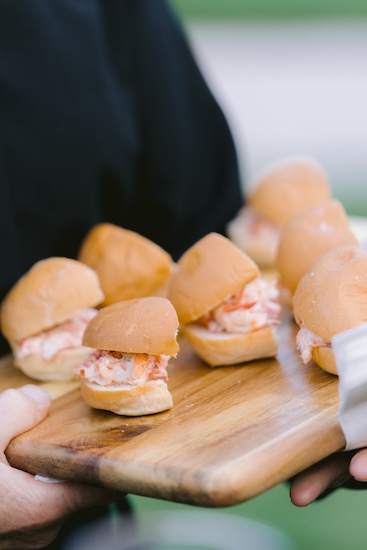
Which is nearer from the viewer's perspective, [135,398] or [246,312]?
[135,398]

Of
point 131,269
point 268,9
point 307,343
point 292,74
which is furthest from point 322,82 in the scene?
point 307,343

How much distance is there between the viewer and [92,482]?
159 centimetres

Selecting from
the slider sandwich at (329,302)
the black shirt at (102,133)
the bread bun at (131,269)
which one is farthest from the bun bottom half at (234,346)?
the black shirt at (102,133)

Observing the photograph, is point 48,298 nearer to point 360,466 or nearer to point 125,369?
point 125,369

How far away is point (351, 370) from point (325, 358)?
27 cm

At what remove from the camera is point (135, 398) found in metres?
1.73

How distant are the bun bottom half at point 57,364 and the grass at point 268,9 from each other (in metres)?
8.82

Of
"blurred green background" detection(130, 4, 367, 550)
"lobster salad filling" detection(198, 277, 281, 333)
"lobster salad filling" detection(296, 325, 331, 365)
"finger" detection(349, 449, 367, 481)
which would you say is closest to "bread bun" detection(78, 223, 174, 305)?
"lobster salad filling" detection(198, 277, 281, 333)

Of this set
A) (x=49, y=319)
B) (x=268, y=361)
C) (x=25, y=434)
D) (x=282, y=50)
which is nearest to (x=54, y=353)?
(x=49, y=319)

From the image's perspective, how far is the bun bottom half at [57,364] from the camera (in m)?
1.99

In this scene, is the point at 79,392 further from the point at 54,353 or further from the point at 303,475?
the point at 303,475

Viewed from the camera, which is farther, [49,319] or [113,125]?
[113,125]

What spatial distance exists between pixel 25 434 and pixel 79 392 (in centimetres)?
21

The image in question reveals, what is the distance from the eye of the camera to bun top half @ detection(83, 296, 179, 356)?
1716mm
